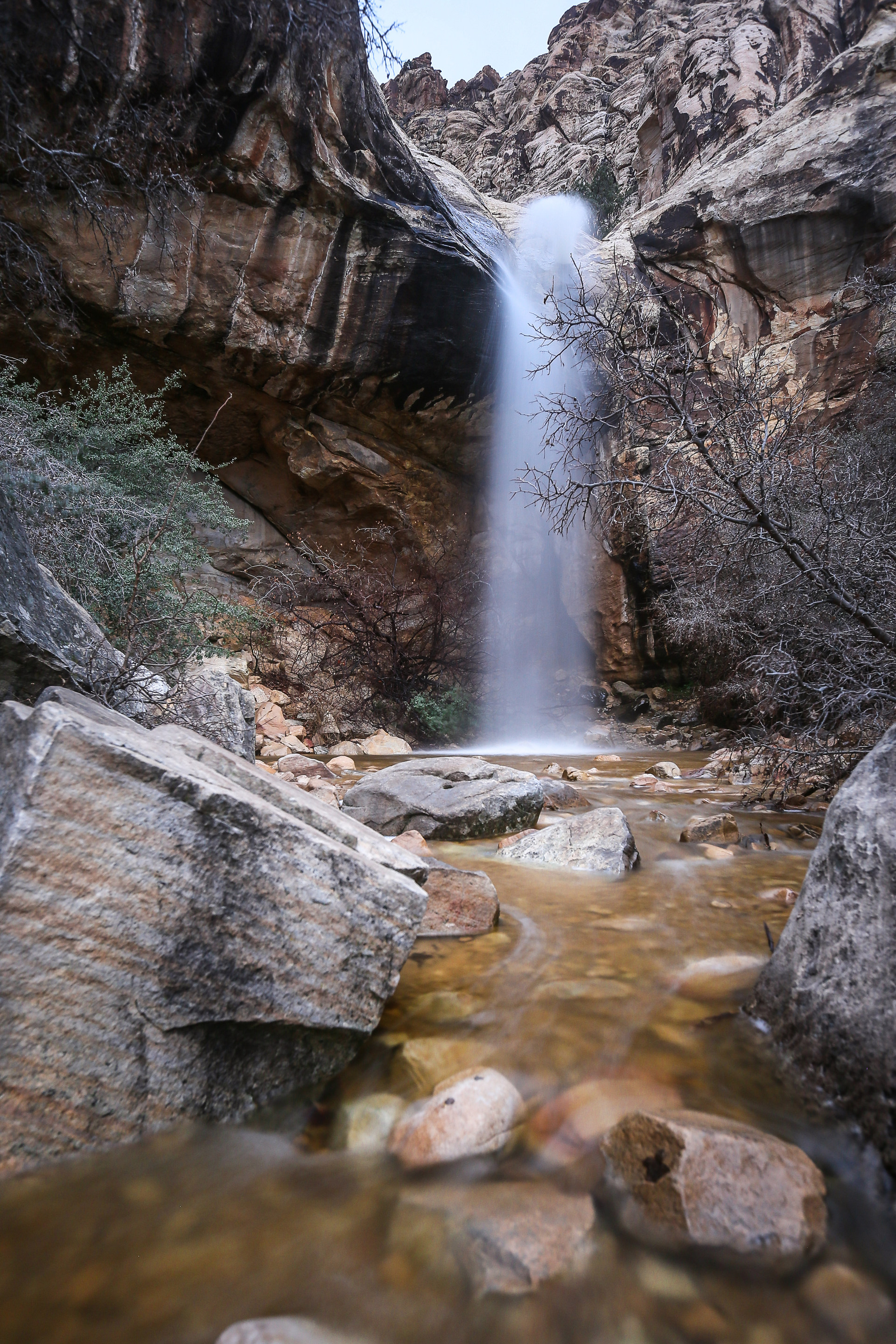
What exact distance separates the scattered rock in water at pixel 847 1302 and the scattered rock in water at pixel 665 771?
5.45 meters

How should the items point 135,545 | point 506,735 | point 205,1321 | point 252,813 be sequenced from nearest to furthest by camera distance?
1. point 205,1321
2. point 252,813
3. point 135,545
4. point 506,735

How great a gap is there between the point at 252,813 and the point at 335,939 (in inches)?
13.9

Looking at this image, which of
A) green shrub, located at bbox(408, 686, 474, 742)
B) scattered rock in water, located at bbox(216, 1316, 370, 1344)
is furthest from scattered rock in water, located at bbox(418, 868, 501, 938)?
green shrub, located at bbox(408, 686, 474, 742)

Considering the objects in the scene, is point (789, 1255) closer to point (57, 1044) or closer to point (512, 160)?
point (57, 1044)

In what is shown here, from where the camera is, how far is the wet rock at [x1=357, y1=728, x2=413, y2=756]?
29.2ft

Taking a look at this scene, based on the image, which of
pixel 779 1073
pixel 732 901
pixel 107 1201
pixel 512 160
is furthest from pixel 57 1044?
pixel 512 160

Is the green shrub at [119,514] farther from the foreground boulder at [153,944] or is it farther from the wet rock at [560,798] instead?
the wet rock at [560,798]

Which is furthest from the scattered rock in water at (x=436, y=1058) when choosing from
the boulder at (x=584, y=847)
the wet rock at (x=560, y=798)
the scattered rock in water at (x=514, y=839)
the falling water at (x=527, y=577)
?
the falling water at (x=527, y=577)

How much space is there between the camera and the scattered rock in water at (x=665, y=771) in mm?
6277

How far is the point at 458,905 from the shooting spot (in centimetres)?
225

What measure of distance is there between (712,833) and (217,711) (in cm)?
305

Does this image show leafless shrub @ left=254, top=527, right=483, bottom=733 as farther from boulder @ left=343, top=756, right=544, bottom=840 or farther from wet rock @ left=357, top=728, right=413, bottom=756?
boulder @ left=343, top=756, right=544, bottom=840

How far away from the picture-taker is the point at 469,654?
462 inches

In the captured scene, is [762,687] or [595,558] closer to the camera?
[762,687]
